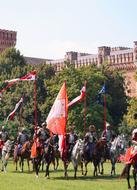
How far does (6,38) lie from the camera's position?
115812 mm

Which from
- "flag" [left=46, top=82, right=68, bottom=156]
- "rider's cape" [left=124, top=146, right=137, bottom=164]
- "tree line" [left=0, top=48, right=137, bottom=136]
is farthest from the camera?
"tree line" [left=0, top=48, right=137, bottom=136]

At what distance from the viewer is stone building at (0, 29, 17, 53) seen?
116m

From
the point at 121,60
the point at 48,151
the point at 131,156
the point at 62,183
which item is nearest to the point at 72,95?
the point at 121,60

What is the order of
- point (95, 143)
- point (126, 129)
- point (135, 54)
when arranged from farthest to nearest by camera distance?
point (135, 54), point (126, 129), point (95, 143)

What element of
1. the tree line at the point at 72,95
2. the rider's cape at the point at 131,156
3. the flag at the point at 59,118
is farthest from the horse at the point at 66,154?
the tree line at the point at 72,95

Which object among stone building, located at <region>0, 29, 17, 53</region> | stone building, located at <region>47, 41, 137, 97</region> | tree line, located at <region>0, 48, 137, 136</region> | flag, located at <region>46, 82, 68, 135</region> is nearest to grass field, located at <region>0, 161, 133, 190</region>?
flag, located at <region>46, 82, 68, 135</region>

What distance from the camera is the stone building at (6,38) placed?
11550cm

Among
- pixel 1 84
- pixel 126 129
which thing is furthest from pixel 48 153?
pixel 1 84

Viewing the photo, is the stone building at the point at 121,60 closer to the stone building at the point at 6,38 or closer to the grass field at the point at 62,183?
the stone building at the point at 6,38

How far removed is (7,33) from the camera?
382ft

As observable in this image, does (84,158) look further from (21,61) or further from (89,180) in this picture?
(21,61)

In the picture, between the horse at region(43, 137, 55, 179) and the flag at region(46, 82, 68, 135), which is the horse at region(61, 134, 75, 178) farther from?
the flag at region(46, 82, 68, 135)

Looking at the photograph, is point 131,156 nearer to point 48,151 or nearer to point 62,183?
point 62,183

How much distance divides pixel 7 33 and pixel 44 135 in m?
94.0
